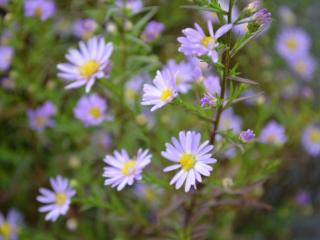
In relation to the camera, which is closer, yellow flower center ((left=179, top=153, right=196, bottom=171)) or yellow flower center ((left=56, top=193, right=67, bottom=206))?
yellow flower center ((left=179, top=153, right=196, bottom=171))

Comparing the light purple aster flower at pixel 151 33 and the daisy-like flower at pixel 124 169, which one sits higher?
the light purple aster flower at pixel 151 33

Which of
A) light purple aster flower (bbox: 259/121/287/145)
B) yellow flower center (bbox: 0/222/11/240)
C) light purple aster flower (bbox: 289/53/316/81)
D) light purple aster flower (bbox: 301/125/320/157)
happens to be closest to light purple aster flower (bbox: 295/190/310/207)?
light purple aster flower (bbox: 301/125/320/157)

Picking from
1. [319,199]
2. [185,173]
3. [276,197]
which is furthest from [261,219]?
[185,173]

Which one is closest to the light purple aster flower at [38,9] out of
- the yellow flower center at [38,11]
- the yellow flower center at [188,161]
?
the yellow flower center at [38,11]

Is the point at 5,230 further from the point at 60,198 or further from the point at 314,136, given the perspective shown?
the point at 314,136

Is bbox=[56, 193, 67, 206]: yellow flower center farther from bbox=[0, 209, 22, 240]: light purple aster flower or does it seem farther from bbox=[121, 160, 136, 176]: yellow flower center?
bbox=[0, 209, 22, 240]: light purple aster flower

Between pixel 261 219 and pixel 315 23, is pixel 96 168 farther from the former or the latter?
pixel 315 23

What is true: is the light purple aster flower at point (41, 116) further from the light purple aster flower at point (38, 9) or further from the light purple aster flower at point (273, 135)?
the light purple aster flower at point (273, 135)
